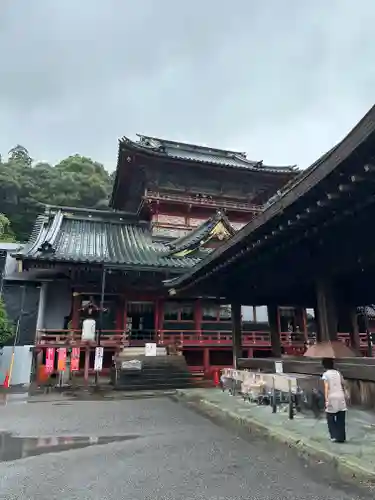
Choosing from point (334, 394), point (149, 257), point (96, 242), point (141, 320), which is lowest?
point (334, 394)

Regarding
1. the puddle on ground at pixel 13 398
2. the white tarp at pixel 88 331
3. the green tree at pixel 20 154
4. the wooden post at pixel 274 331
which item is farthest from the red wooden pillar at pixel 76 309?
the green tree at pixel 20 154

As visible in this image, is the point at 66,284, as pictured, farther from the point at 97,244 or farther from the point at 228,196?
the point at 228,196

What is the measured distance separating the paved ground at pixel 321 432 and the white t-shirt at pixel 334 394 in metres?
0.51

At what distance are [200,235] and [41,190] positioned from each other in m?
32.5

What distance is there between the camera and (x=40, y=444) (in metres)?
6.31

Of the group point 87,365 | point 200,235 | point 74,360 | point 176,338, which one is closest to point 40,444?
point 74,360

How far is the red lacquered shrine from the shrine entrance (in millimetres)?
56

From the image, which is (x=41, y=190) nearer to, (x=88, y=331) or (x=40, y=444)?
(x=88, y=331)

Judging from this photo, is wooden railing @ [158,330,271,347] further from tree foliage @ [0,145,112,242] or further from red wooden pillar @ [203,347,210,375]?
tree foliage @ [0,145,112,242]

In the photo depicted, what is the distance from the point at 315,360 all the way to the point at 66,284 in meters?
14.8

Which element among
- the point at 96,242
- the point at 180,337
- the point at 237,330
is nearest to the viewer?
the point at 237,330

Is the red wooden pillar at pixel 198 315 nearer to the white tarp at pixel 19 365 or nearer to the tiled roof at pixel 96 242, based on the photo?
the tiled roof at pixel 96 242

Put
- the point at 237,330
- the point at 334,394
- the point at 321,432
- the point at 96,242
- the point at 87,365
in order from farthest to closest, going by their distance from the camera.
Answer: the point at 96,242 → the point at 87,365 → the point at 237,330 → the point at 321,432 → the point at 334,394

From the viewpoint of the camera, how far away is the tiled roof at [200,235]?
21.2 m
